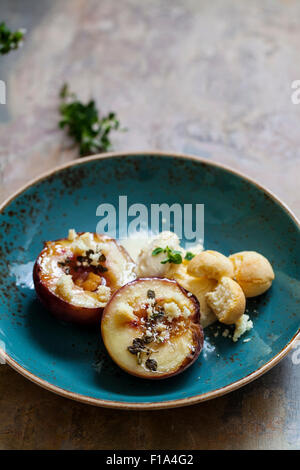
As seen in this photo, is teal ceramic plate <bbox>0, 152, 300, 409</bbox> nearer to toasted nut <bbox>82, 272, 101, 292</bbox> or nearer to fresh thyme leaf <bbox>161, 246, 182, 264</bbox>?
toasted nut <bbox>82, 272, 101, 292</bbox>

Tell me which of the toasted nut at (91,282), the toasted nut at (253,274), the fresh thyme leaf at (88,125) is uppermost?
the fresh thyme leaf at (88,125)

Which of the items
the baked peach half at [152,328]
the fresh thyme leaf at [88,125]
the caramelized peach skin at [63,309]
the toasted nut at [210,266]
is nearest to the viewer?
the baked peach half at [152,328]

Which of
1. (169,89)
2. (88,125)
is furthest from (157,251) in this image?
(169,89)

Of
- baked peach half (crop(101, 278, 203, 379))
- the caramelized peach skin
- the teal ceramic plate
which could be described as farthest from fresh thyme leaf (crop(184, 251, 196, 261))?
the caramelized peach skin

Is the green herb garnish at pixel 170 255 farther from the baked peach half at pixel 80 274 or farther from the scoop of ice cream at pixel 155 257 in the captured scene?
the baked peach half at pixel 80 274

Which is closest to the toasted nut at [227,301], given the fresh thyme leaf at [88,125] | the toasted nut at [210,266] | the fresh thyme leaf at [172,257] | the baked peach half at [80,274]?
the toasted nut at [210,266]

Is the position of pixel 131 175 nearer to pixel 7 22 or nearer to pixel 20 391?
pixel 20 391
